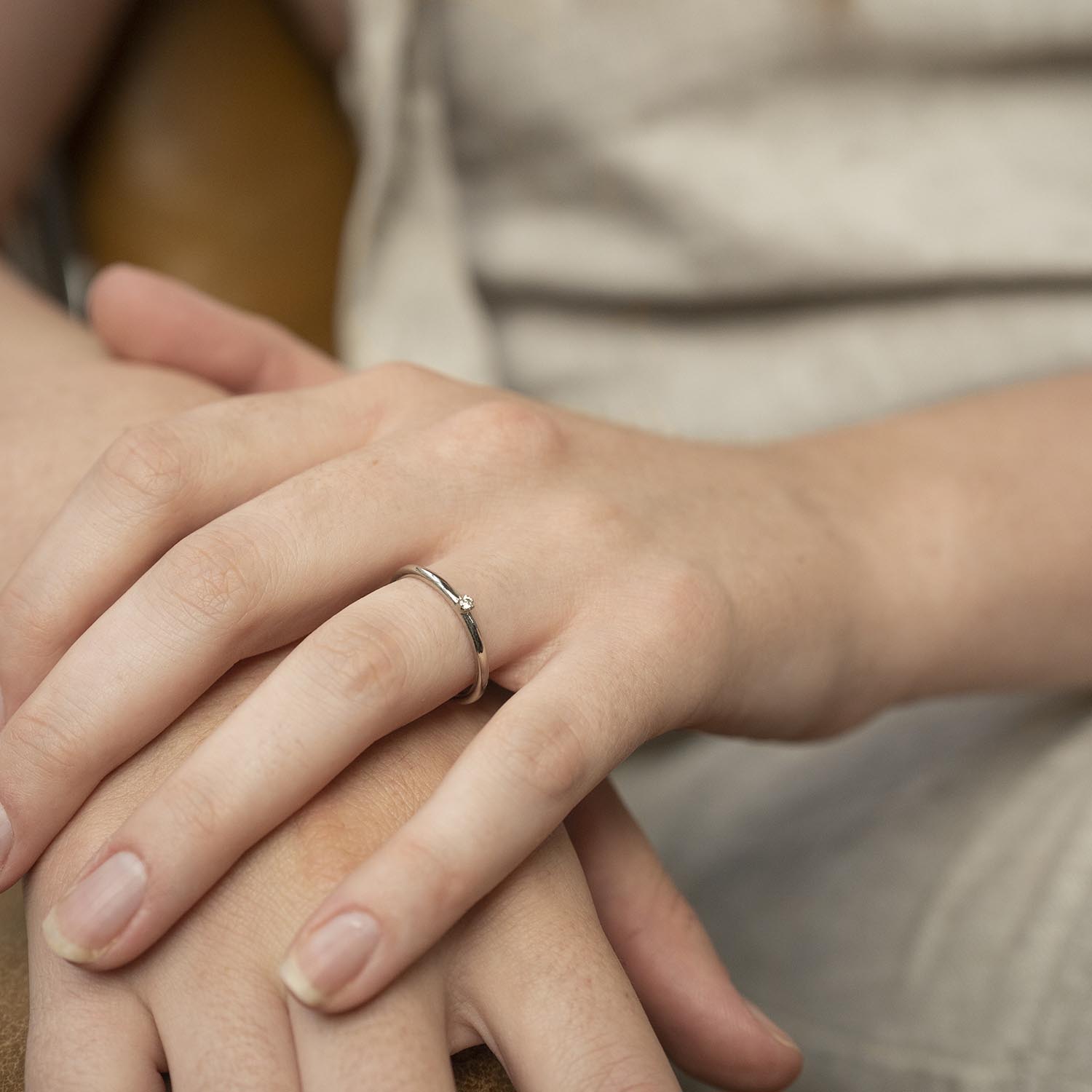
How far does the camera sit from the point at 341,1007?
390 millimetres

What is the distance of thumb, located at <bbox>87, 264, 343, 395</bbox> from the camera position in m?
0.68

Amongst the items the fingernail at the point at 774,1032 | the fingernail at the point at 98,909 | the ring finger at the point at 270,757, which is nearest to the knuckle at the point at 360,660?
the ring finger at the point at 270,757

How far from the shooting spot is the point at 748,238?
90 cm

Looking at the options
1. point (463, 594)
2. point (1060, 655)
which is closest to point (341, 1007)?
point (463, 594)

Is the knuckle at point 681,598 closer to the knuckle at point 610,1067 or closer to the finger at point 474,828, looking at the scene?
the finger at point 474,828

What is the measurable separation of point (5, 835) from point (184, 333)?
360 millimetres

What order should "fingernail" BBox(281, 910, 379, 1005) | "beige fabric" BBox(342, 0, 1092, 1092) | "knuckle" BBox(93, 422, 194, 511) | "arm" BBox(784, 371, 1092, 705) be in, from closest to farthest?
"fingernail" BBox(281, 910, 379, 1005)
"knuckle" BBox(93, 422, 194, 511)
"arm" BBox(784, 371, 1092, 705)
"beige fabric" BBox(342, 0, 1092, 1092)

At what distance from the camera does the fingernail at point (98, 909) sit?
396mm

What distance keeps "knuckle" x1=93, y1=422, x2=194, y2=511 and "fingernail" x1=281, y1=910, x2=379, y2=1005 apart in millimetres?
220

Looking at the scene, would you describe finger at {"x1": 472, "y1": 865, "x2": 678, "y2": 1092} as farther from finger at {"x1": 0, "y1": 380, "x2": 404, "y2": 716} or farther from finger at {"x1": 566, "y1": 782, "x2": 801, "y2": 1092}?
finger at {"x1": 0, "y1": 380, "x2": 404, "y2": 716}

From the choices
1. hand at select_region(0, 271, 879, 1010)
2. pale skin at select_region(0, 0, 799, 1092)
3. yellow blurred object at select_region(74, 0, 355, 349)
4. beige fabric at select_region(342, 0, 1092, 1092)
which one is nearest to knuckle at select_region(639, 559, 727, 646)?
hand at select_region(0, 271, 879, 1010)

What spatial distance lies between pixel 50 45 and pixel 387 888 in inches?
29.9

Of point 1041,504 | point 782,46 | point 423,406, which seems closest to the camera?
point 423,406

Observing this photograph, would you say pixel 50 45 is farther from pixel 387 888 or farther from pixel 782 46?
pixel 387 888
